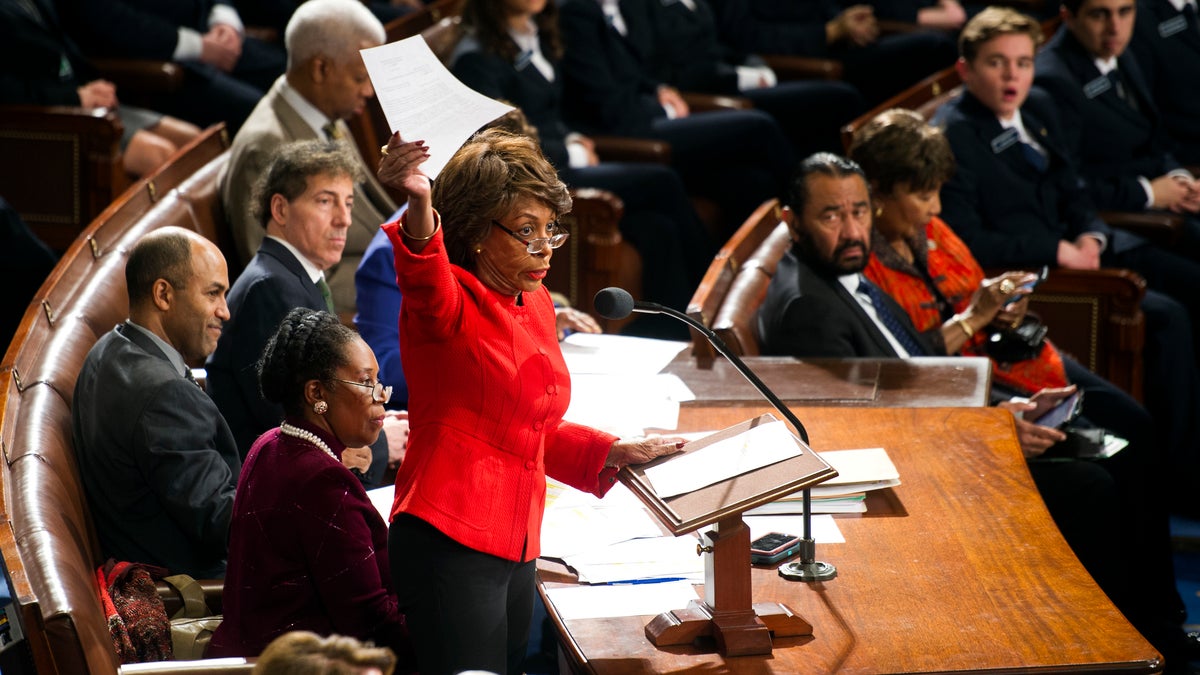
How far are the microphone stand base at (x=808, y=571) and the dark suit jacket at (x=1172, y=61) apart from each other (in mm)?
3714

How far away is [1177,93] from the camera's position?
5246 millimetres

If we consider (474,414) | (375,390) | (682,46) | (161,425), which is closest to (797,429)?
(474,414)

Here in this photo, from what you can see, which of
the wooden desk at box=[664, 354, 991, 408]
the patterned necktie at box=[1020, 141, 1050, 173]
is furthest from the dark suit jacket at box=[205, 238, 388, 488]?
the patterned necktie at box=[1020, 141, 1050, 173]

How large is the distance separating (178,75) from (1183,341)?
10.4ft

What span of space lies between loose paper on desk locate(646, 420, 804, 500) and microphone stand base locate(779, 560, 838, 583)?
0.82 feet

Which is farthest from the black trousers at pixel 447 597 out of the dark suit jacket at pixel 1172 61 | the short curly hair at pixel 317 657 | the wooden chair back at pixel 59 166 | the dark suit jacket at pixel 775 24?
the dark suit jacket at pixel 775 24

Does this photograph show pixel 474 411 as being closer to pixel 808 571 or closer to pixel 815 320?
pixel 808 571

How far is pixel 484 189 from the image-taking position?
6.01ft

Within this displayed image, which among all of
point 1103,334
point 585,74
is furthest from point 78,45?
point 1103,334

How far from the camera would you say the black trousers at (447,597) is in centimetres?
183

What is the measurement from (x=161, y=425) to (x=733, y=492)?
108cm

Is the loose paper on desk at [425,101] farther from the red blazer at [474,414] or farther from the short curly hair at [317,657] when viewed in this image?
the short curly hair at [317,657]

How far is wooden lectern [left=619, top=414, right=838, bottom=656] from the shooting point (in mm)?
1832

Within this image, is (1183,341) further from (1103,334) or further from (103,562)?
(103,562)
